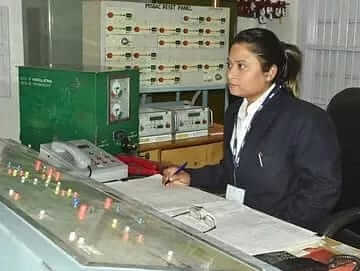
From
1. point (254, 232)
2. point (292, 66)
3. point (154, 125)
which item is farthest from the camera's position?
point (154, 125)

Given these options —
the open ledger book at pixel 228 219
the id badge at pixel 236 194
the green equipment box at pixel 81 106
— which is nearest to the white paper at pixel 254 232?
the open ledger book at pixel 228 219

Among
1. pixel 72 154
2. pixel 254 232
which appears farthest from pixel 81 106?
pixel 254 232

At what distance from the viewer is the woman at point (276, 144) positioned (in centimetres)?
166

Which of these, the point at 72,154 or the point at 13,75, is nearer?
the point at 72,154

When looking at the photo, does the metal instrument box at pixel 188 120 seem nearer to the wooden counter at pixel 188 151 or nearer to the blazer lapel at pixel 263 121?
the wooden counter at pixel 188 151

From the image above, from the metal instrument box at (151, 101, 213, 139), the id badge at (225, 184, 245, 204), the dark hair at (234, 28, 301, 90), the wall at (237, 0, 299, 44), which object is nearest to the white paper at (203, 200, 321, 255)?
the id badge at (225, 184, 245, 204)

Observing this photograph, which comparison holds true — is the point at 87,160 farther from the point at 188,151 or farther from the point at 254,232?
the point at 188,151

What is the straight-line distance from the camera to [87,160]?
1.75m

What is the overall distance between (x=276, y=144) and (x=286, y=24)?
2214mm

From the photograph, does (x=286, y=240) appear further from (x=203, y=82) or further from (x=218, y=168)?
(x=203, y=82)

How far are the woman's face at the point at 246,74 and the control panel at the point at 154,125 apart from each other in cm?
105

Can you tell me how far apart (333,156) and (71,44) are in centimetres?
179

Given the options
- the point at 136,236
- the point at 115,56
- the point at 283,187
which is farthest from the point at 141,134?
the point at 136,236

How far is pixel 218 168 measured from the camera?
6.43ft
